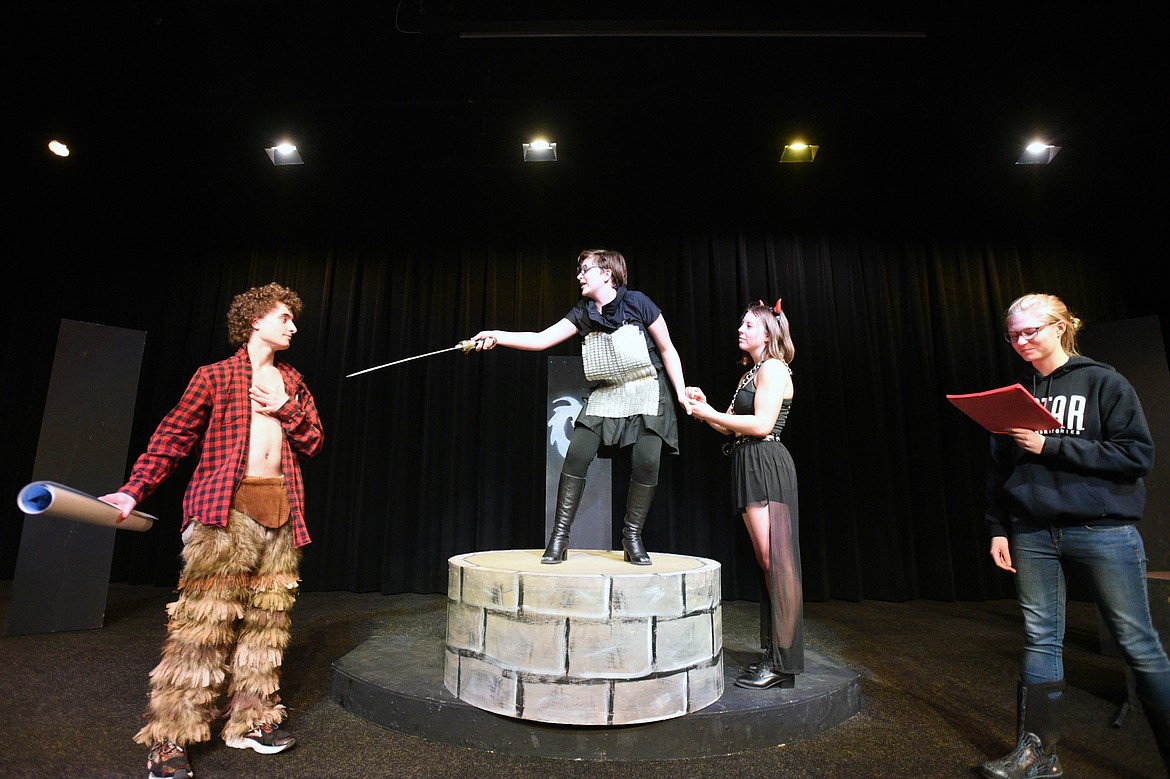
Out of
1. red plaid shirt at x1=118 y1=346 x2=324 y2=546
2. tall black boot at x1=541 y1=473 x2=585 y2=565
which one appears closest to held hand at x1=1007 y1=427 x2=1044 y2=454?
tall black boot at x1=541 y1=473 x2=585 y2=565

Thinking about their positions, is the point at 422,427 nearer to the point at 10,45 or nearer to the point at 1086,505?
the point at 10,45

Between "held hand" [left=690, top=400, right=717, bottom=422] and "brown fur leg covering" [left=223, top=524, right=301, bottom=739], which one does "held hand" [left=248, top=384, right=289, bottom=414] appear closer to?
"brown fur leg covering" [left=223, top=524, right=301, bottom=739]

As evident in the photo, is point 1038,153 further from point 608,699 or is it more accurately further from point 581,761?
point 581,761

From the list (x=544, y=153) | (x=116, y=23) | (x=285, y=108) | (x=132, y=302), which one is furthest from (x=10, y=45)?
(x=544, y=153)

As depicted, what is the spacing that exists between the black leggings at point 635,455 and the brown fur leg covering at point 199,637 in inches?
44.5

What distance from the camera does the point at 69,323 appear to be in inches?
142

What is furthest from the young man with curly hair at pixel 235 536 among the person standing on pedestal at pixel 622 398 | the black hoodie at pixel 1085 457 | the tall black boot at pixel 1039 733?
the black hoodie at pixel 1085 457

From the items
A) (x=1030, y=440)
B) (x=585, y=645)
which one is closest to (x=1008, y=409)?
(x=1030, y=440)

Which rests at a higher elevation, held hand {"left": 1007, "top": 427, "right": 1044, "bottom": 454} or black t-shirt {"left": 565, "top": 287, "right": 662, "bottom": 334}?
black t-shirt {"left": 565, "top": 287, "right": 662, "bottom": 334}

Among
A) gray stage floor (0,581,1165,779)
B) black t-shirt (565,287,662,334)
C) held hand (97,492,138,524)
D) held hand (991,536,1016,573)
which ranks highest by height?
black t-shirt (565,287,662,334)

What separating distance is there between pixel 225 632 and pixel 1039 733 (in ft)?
7.94

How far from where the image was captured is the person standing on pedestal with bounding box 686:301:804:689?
208 centimetres

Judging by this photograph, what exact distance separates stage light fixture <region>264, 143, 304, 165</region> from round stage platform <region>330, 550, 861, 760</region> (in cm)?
394

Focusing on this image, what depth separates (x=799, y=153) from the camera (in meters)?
4.50
